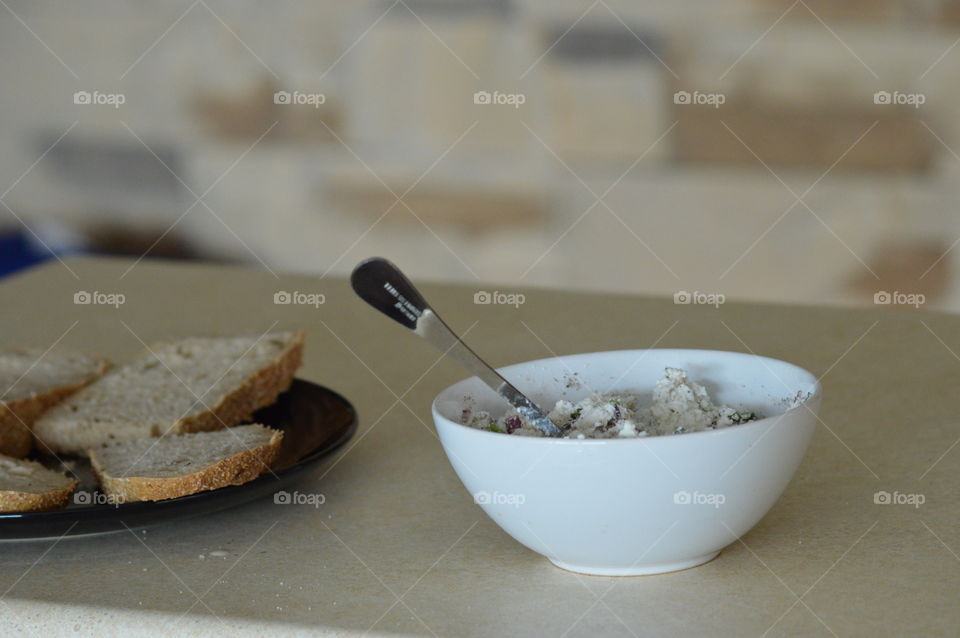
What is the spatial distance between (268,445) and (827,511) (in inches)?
19.4

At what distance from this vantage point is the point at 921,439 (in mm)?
1139

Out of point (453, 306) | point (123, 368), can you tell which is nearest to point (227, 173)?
point (453, 306)

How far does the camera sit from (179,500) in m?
0.94

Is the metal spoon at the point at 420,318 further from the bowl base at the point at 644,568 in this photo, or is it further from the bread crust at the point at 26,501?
the bread crust at the point at 26,501

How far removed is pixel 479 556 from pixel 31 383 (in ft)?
2.22

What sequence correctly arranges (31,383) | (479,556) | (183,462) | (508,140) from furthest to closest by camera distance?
1. (508,140)
2. (31,383)
3. (183,462)
4. (479,556)

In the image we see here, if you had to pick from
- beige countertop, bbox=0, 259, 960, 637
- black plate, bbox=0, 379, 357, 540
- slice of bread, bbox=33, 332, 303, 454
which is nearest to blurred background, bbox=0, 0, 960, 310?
beige countertop, bbox=0, 259, 960, 637

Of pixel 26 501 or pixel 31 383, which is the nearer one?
pixel 26 501

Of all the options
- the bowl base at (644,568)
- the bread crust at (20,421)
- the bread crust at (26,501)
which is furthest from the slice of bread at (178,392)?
the bowl base at (644,568)

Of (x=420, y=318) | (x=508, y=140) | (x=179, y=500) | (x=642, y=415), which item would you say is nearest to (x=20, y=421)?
(x=179, y=500)

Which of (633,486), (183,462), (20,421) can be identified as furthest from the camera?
(20,421)

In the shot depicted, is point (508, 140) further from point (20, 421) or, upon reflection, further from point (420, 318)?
point (420, 318)

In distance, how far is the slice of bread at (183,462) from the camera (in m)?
1.00

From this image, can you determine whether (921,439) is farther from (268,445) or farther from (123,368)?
(123,368)
